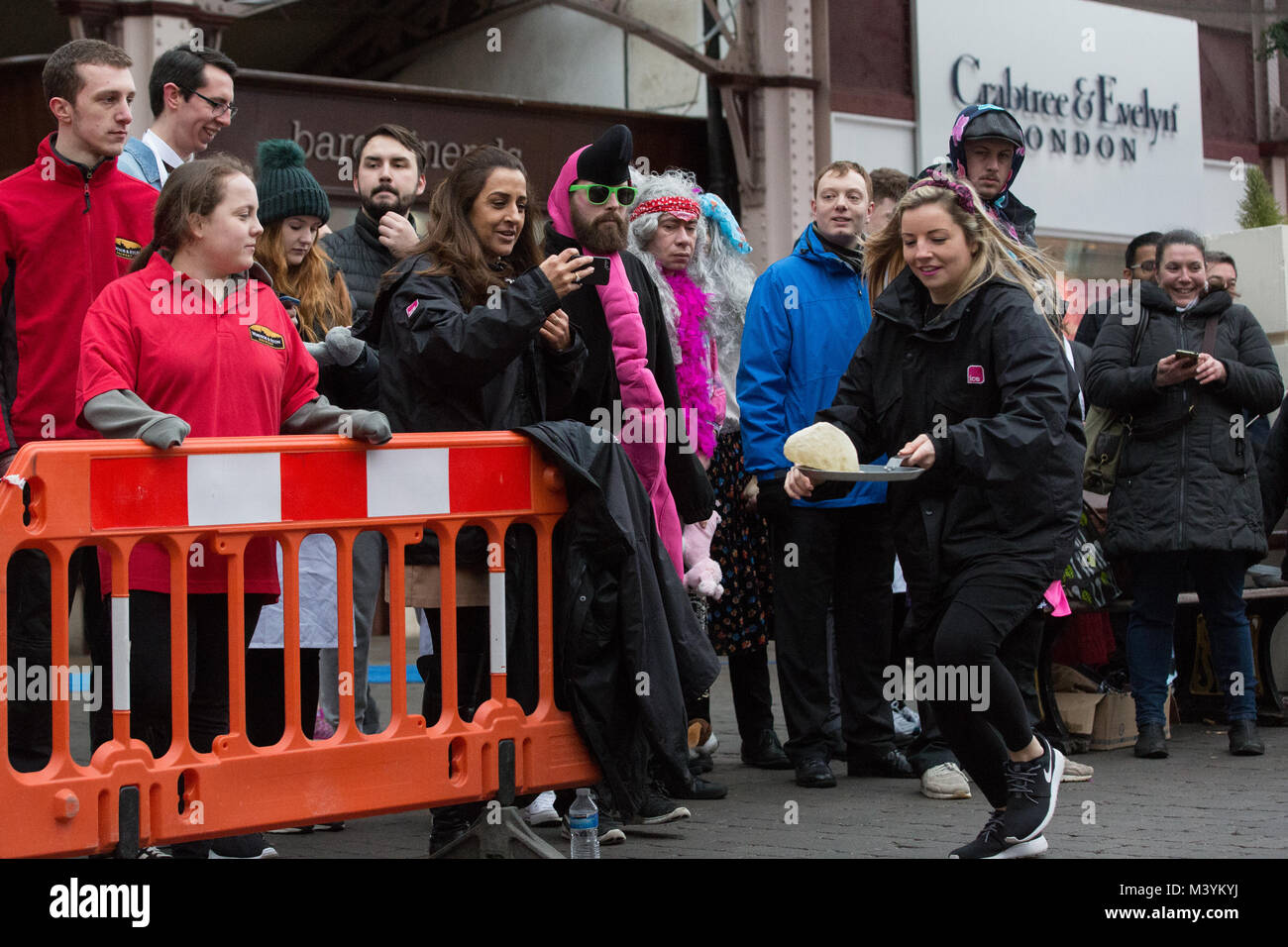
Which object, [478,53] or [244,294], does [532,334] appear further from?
[478,53]

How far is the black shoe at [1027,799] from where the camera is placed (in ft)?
15.7

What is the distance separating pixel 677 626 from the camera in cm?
491

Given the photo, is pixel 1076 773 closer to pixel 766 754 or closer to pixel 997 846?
pixel 766 754

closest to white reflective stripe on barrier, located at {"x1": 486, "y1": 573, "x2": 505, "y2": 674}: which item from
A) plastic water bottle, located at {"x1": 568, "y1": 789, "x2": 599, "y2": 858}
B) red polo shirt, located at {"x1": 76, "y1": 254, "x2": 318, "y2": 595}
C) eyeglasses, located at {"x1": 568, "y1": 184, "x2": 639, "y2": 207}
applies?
plastic water bottle, located at {"x1": 568, "y1": 789, "x2": 599, "y2": 858}

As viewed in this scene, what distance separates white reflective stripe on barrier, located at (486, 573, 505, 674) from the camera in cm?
471

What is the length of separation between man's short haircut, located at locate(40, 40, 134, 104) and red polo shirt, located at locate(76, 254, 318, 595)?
2.49 ft

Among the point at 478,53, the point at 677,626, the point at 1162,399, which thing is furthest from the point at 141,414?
the point at 478,53

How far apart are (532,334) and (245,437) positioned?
883 mm

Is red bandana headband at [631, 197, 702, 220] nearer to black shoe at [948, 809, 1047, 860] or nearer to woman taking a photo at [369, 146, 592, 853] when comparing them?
woman taking a photo at [369, 146, 592, 853]

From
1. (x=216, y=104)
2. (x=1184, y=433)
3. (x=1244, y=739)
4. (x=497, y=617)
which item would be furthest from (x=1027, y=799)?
(x=216, y=104)

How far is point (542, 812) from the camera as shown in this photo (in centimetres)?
580

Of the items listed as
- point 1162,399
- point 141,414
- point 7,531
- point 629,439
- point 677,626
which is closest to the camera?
point 7,531

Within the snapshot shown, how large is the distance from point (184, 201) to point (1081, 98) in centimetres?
1349
